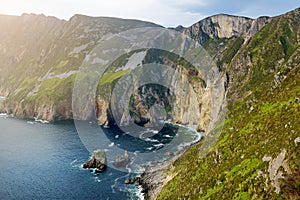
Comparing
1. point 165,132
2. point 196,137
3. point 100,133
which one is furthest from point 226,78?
point 100,133

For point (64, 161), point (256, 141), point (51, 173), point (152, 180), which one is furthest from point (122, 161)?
point (256, 141)

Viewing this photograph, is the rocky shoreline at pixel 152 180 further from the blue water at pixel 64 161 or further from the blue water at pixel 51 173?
the blue water at pixel 51 173

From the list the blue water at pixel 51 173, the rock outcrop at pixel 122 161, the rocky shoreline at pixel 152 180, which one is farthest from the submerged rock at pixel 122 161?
the rocky shoreline at pixel 152 180

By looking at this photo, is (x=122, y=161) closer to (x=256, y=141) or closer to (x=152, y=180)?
(x=152, y=180)

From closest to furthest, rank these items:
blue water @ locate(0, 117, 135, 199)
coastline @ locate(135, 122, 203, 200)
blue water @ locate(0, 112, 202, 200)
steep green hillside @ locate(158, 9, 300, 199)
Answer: steep green hillside @ locate(158, 9, 300, 199), coastline @ locate(135, 122, 203, 200), blue water @ locate(0, 117, 135, 199), blue water @ locate(0, 112, 202, 200)

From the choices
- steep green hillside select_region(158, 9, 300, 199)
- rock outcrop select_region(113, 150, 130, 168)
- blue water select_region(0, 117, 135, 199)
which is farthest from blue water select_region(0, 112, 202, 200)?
steep green hillside select_region(158, 9, 300, 199)

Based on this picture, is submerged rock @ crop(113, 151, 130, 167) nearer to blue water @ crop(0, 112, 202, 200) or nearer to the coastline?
blue water @ crop(0, 112, 202, 200)

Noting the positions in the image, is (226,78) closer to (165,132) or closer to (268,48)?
(268,48)
